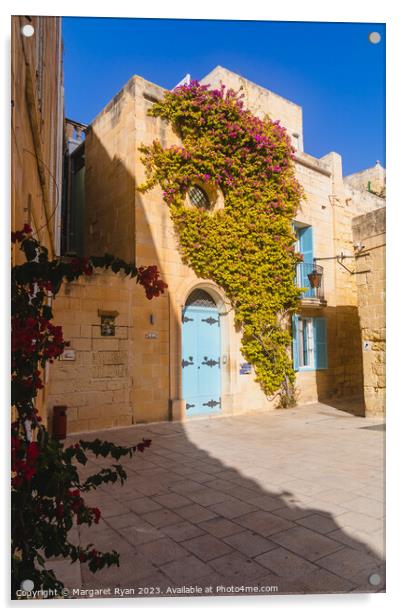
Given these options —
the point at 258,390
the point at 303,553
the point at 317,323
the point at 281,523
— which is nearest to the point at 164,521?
the point at 281,523

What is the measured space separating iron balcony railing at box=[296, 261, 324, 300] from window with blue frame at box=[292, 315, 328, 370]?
0.64m

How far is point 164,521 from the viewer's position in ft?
10.7

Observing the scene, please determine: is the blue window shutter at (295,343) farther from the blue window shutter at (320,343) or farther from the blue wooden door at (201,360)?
the blue wooden door at (201,360)

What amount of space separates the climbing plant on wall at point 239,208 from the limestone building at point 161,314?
0.30 m

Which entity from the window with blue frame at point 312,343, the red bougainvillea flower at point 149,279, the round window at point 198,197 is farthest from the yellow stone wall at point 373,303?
the red bougainvillea flower at point 149,279

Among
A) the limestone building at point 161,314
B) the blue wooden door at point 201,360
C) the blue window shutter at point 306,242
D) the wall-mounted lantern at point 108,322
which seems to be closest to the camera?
the limestone building at point 161,314

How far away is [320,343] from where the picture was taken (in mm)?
11430

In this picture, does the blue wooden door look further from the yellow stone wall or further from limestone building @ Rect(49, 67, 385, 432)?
the yellow stone wall

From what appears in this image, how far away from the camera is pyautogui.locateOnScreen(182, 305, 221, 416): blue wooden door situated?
860 centimetres

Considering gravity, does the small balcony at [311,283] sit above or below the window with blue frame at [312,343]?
above

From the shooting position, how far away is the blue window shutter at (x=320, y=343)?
11.3 meters

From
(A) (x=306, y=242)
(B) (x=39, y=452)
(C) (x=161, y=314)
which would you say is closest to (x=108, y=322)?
(C) (x=161, y=314)

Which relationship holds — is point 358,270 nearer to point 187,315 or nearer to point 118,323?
point 187,315

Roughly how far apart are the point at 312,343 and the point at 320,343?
10.6 inches
